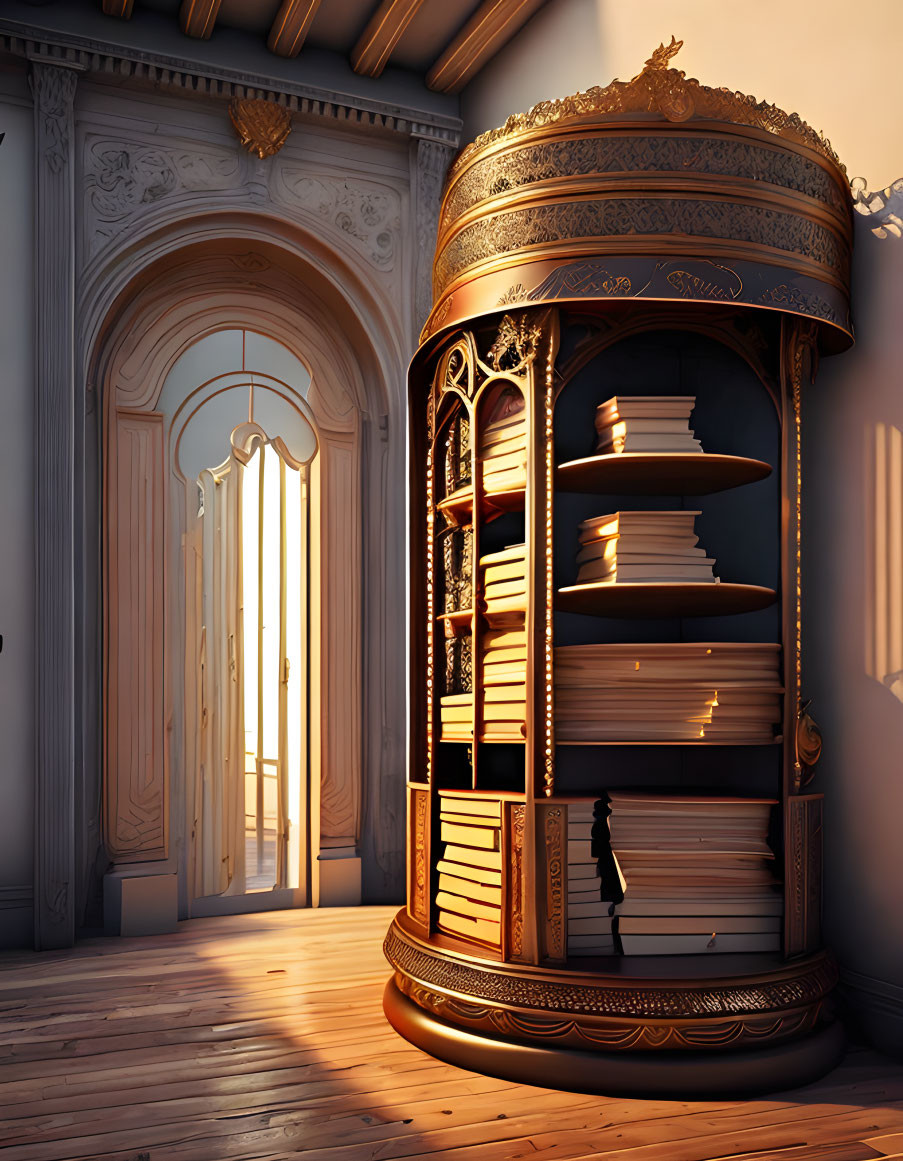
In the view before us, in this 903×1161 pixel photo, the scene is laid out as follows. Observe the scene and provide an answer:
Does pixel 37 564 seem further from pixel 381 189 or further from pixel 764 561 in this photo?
pixel 764 561

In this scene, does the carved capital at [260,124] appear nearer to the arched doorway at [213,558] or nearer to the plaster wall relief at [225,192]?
the plaster wall relief at [225,192]

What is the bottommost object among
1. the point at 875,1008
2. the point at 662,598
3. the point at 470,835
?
the point at 875,1008

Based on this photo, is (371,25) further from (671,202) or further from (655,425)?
(655,425)

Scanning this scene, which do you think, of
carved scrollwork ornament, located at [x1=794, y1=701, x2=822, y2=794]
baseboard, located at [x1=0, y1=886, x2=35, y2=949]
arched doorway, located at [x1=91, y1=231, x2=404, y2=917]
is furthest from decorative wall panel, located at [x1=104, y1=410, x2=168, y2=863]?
carved scrollwork ornament, located at [x1=794, y1=701, x2=822, y2=794]

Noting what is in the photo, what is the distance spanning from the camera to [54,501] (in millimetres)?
4262

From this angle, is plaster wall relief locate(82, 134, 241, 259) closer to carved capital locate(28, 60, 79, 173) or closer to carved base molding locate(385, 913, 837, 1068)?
carved capital locate(28, 60, 79, 173)

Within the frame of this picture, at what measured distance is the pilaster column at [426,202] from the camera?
498cm

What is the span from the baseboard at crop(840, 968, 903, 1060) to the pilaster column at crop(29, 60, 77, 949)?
280 cm

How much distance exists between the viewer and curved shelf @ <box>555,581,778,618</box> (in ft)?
9.62

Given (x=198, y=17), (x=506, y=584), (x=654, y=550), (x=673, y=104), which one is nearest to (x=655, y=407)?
(x=654, y=550)

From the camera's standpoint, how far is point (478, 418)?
3234 mm

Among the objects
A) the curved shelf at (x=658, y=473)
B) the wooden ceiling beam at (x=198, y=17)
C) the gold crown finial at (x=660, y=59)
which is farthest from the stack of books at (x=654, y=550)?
the wooden ceiling beam at (x=198, y=17)

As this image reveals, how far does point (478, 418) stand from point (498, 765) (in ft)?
3.78

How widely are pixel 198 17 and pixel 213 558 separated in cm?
221
